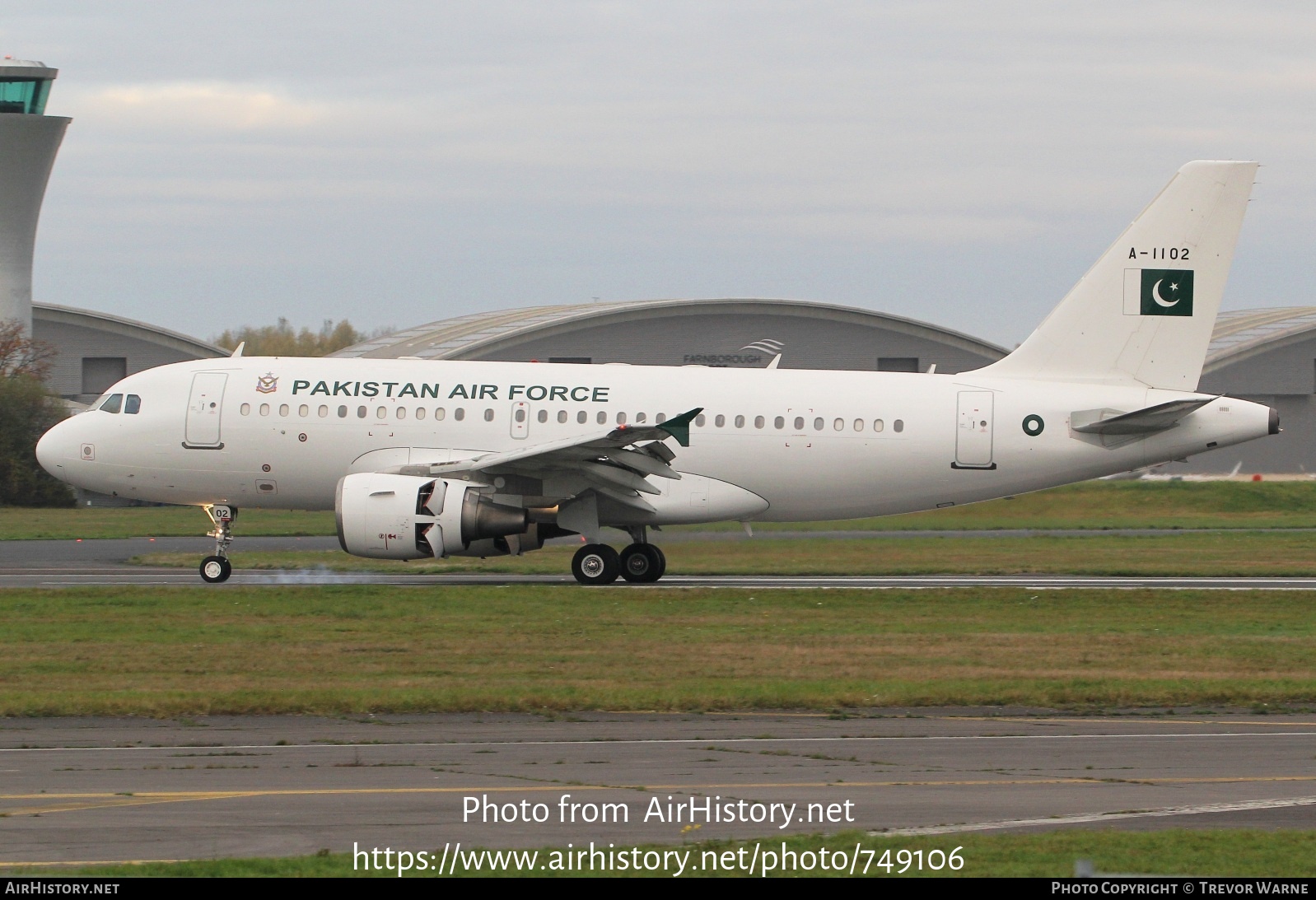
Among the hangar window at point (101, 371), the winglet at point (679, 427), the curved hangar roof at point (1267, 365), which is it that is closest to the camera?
the winglet at point (679, 427)

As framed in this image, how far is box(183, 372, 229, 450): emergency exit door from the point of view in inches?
1080

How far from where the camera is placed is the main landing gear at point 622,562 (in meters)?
27.1

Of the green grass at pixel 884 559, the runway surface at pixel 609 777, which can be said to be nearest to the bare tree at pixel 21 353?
the green grass at pixel 884 559

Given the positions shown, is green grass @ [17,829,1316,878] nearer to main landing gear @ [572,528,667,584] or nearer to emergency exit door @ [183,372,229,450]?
main landing gear @ [572,528,667,584]

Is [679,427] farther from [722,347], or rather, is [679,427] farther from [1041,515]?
[722,347]

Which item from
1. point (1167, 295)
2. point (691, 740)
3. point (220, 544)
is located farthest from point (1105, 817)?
point (220, 544)

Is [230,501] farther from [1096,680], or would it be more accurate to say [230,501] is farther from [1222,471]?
[1222,471]

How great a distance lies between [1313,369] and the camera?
72938 mm

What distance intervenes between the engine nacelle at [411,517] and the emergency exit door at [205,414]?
3.27m

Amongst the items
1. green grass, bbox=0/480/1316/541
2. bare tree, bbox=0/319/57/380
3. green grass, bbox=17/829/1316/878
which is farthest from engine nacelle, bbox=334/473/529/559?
bare tree, bbox=0/319/57/380

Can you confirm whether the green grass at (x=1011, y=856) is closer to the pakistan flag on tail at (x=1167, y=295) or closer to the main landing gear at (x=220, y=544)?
the main landing gear at (x=220, y=544)

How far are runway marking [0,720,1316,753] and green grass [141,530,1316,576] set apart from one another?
15.4 metres

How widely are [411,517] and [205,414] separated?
503 cm
